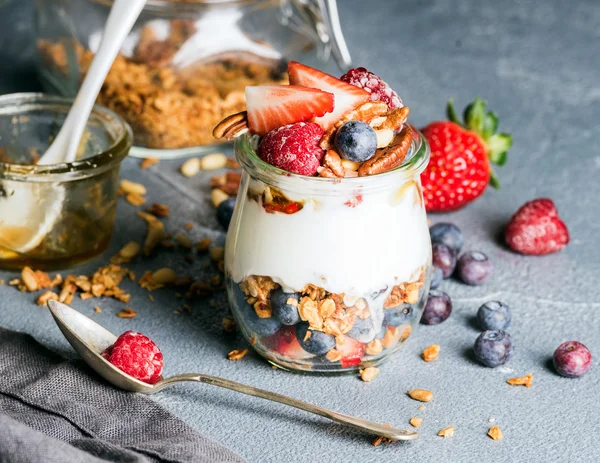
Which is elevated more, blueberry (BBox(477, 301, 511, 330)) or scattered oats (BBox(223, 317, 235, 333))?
blueberry (BBox(477, 301, 511, 330))

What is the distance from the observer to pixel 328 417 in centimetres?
106

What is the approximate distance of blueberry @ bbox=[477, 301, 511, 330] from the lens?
128 cm

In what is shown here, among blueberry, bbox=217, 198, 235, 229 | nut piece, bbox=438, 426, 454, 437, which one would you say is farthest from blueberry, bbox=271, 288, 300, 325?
blueberry, bbox=217, 198, 235, 229

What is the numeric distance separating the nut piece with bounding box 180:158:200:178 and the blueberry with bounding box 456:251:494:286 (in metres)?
0.54

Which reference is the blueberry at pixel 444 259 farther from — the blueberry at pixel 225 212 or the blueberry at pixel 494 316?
the blueberry at pixel 225 212

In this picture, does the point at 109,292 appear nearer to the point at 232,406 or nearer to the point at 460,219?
the point at 232,406

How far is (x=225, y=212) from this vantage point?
4.97 ft

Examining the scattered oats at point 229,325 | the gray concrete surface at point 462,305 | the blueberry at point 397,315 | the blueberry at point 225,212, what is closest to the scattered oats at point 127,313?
the gray concrete surface at point 462,305

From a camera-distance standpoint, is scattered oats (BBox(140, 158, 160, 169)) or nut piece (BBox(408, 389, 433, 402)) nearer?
nut piece (BBox(408, 389, 433, 402))

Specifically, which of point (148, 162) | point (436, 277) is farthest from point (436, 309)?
point (148, 162)

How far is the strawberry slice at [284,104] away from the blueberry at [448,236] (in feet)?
1.45

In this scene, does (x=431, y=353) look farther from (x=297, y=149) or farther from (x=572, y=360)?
(x=297, y=149)

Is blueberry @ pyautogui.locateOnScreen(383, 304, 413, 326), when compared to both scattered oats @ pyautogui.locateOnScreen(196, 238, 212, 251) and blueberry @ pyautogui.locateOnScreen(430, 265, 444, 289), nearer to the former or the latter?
blueberry @ pyautogui.locateOnScreen(430, 265, 444, 289)

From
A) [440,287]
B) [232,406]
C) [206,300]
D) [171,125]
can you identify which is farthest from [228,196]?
[232,406]
